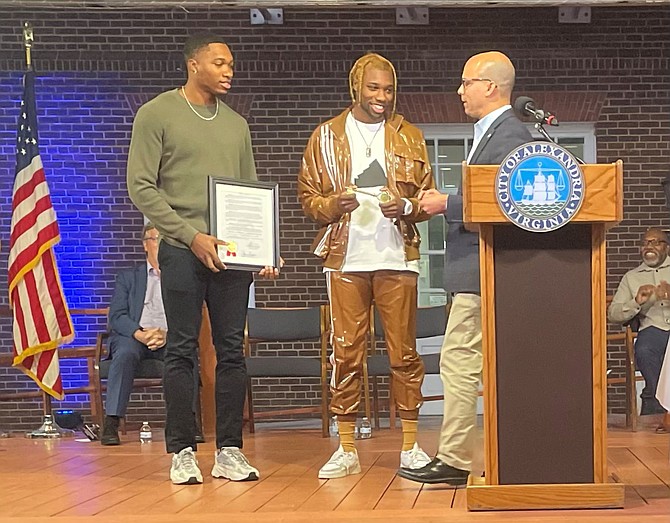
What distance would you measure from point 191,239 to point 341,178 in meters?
0.66

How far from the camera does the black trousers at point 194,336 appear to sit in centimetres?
380

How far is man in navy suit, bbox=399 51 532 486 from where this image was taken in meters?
3.43

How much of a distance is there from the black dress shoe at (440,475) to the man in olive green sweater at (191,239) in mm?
668

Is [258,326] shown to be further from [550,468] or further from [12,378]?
[550,468]

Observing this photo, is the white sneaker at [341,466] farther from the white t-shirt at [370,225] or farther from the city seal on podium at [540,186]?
the city seal on podium at [540,186]

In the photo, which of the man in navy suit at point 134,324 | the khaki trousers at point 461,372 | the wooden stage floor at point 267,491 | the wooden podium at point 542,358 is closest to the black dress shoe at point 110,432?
the man in navy suit at point 134,324

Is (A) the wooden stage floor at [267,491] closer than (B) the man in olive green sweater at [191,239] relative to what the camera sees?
Yes

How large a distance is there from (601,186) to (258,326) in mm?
4156

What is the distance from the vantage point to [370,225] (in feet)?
13.2

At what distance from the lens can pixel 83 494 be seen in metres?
3.74

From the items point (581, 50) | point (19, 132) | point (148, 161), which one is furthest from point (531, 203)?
point (581, 50)

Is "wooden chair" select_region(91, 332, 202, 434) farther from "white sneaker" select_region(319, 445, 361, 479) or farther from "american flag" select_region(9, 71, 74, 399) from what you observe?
"white sneaker" select_region(319, 445, 361, 479)

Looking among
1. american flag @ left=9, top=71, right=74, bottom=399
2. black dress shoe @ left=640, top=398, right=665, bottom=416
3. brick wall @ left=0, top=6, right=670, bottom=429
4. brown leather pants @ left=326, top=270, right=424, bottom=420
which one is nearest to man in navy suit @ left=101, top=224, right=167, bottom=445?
american flag @ left=9, top=71, right=74, bottom=399

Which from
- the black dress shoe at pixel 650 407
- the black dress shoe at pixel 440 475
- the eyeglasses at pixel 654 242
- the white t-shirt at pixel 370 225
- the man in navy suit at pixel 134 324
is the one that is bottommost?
the black dress shoe at pixel 650 407
